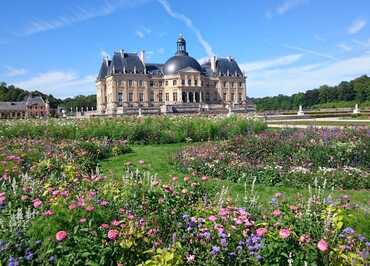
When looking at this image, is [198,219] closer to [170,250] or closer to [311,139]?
[170,250]

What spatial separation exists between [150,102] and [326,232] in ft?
228

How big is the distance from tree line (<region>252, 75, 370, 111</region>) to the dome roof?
1978 centimetres

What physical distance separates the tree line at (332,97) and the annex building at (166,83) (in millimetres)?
11758

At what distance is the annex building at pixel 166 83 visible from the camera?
225ft

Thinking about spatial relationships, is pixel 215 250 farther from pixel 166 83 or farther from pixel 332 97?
pixel 332 97

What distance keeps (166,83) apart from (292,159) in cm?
6443

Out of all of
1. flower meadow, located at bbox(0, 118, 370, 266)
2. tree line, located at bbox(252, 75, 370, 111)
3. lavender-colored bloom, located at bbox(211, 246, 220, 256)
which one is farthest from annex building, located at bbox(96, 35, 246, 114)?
lavender-colored bloom, located at bbox(211, 246, 220, 256)

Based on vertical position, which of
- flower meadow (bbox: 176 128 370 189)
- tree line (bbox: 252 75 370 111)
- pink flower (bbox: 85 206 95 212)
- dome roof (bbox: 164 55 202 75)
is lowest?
flower meadow (bbox: 176 128 370 189)

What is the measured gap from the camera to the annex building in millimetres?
68688

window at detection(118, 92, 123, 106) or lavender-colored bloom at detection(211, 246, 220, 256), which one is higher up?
window at detection(118, 92, 123, 106)

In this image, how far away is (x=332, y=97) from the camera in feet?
263

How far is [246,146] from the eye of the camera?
1043 cm

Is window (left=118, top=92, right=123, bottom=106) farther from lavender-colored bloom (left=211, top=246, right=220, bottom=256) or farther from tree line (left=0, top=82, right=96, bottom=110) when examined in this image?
lavender-colored bloom (left=211, top=246, right=220, bottom=256)

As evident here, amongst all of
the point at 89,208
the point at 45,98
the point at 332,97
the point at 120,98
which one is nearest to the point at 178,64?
the point at 120,98
